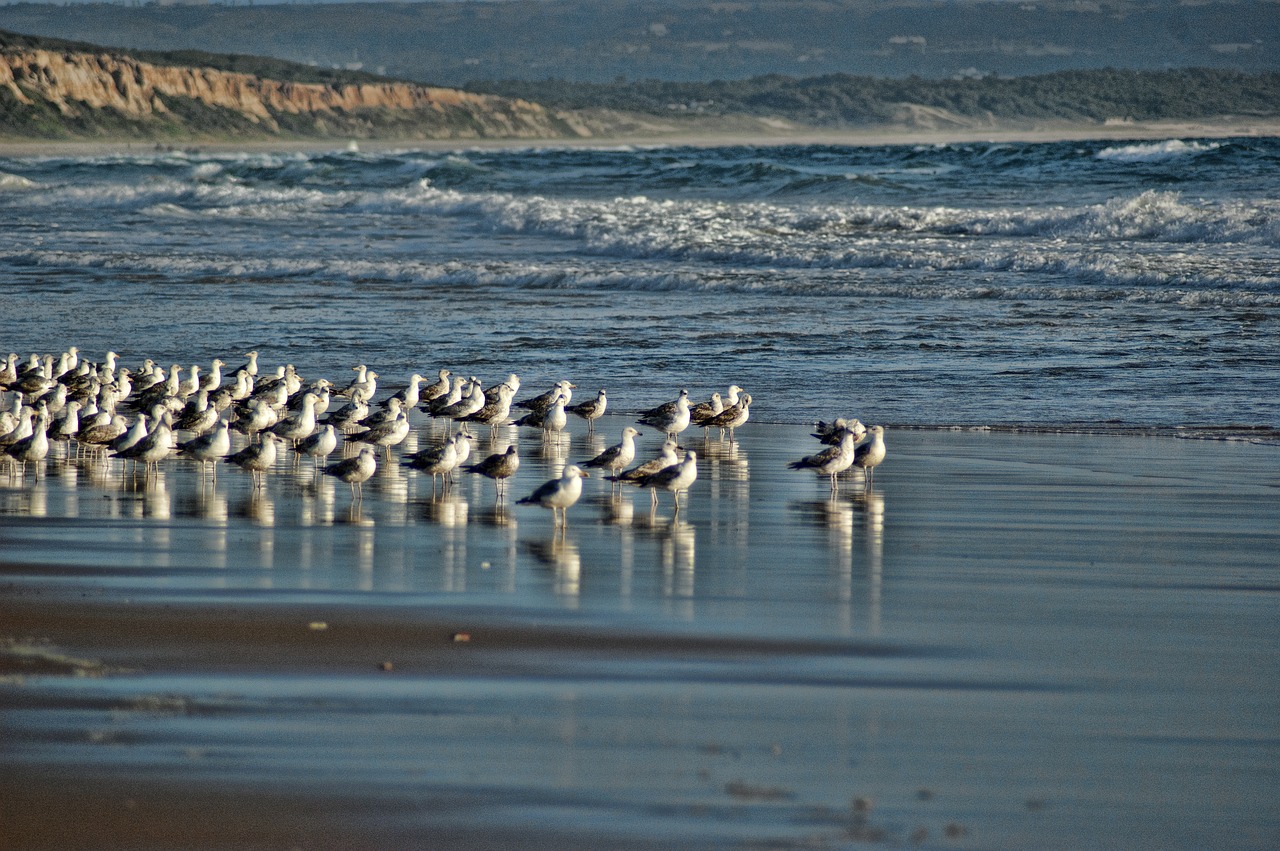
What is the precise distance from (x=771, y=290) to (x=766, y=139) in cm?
11872

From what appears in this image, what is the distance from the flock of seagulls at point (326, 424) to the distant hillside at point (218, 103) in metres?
A: 101

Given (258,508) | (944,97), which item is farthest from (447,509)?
(944,97)

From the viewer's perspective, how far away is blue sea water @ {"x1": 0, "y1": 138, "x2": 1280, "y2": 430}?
16.9m

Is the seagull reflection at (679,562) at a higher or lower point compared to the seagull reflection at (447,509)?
higher

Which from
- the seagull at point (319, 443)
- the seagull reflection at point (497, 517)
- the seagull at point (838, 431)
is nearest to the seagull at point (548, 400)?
the seagull at point (319, 443)

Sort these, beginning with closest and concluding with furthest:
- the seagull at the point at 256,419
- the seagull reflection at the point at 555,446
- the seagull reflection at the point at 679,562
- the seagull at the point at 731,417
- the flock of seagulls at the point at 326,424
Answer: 1. the seagull reflection at the point at 679,562
2. the flock of seagulls at the point at 326,424
3. the seagull reflection at the point at 555,446
4. the seagull at the point at 256,419
5. the seagull at the point at 731,417

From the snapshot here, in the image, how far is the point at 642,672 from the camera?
665 centimetres

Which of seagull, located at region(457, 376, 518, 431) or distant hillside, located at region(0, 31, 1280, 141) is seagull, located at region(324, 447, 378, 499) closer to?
seagull, located at region(457, 376, 518, 431)

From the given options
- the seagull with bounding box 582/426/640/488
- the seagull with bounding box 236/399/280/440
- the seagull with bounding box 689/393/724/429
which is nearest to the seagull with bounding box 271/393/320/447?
the seagull with bounding box 236/399/280/440

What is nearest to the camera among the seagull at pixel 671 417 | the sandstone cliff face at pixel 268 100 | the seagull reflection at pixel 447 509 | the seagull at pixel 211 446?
the seagull reflection at pixel 447 509

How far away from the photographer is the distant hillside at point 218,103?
11556 cm

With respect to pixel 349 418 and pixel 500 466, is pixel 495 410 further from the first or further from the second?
pixel 500 466

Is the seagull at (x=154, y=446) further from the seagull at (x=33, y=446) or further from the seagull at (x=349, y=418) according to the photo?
the seagull at (x=349, y=418)


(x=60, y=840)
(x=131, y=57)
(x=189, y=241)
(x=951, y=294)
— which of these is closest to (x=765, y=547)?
(x=60, y=840)
